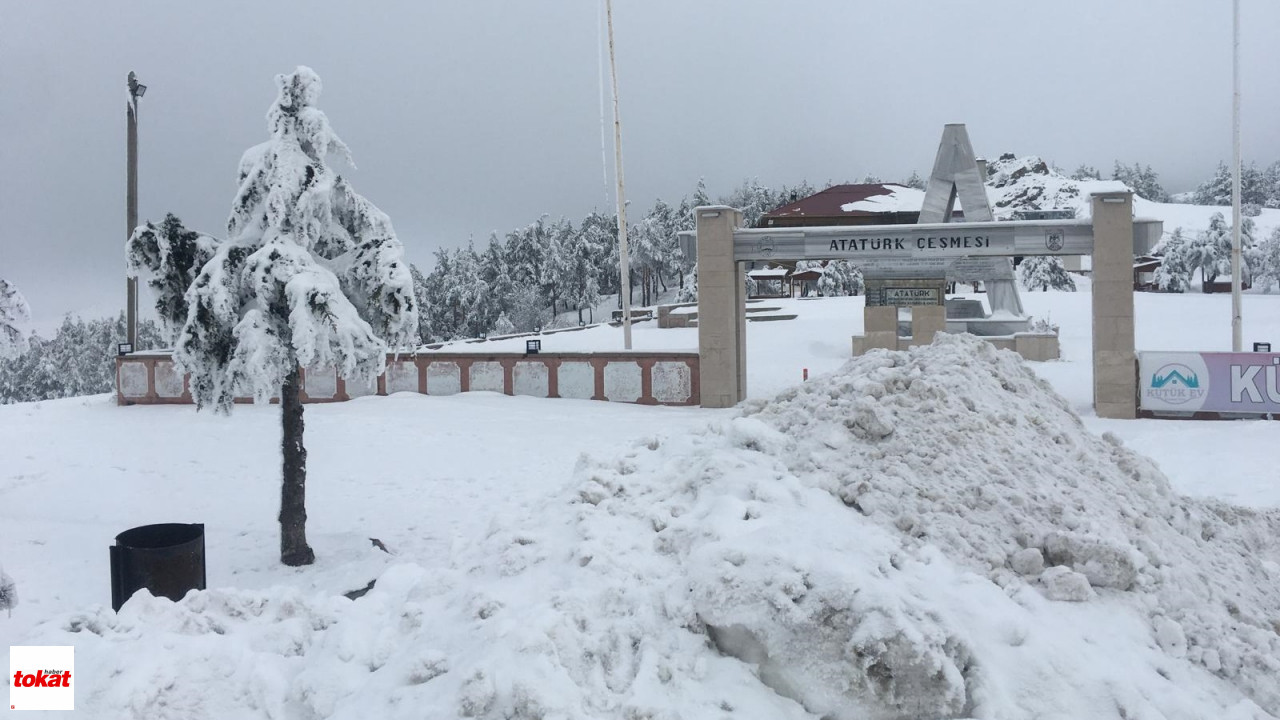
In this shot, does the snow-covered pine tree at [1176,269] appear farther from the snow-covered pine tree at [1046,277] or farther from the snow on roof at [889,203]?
the snow on roof at [889,203]

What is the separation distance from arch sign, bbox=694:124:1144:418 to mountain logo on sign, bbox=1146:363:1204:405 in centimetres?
43

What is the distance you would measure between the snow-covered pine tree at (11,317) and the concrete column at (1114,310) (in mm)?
20921

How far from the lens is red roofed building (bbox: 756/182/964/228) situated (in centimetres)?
7806

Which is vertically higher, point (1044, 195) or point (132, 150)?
point (1044, 195)

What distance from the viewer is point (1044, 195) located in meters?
109

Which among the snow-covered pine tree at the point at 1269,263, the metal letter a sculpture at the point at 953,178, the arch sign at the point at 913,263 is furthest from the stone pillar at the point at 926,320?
the snow-covered pine tree at the point at 1269,263

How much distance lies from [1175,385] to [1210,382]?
672mm

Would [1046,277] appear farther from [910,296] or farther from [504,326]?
[910,296]

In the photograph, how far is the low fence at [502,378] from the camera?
23.1 m

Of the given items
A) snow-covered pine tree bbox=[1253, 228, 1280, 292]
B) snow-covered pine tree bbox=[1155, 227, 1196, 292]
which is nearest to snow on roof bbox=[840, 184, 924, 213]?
snow-covered pine tree bbox=[1155, 227, 1196, 292]

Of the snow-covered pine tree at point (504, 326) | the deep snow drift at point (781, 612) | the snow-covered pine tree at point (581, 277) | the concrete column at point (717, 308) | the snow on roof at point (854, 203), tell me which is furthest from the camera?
the snow on roof at point (854, 203)

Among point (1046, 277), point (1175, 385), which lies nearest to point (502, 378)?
point (1175, 385)

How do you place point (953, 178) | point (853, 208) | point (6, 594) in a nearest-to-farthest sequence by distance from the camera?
point (6, 594)
point (953, 178)
point (853, 208)

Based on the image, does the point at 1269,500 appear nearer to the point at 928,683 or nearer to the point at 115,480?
the point at 928,683
